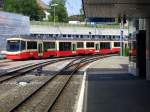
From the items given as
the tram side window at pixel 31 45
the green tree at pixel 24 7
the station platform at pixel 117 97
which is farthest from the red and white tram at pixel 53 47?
the green tree at pixel 24 7

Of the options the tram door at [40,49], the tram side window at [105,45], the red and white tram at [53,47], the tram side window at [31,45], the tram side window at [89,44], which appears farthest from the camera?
the tram side window at [105,45]

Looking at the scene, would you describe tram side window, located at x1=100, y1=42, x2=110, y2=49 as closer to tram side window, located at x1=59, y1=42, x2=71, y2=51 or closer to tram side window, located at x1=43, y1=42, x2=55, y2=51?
tram side window, located at x1=59, y1=42, x2=71, y2=51

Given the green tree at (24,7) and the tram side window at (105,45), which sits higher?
the green tree at (24,7)

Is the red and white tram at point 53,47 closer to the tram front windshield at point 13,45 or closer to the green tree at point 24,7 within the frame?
the tram front windshield at point 13,45

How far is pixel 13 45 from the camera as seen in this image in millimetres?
52812

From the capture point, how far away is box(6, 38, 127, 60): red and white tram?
174 feet

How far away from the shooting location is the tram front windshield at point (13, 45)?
52.6 m

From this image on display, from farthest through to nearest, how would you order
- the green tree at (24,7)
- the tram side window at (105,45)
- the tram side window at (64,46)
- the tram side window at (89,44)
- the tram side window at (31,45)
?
the green tree at (24,7)
the tram side window at (105,45)
the tram side window at (89,44)
the tram side window at (64,46)
the tram side window at (31,45)

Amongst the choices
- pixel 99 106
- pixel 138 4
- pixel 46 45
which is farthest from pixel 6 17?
pixel 99 106

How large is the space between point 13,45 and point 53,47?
10.8 m

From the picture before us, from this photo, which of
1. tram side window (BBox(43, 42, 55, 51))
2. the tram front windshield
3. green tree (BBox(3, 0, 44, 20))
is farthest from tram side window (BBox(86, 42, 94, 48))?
green tree (BBox(3, 0, 44, 20))

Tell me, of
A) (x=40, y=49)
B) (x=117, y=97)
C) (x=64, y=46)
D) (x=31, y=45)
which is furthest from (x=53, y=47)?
(x=117, y=97)

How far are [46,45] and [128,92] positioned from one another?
134 ft

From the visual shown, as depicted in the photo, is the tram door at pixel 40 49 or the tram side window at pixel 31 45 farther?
the tram door at pixel 40 49
